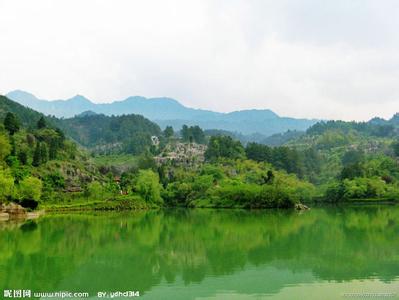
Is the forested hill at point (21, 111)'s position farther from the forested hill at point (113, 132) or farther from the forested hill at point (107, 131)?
the forested hill at point (113, 132)

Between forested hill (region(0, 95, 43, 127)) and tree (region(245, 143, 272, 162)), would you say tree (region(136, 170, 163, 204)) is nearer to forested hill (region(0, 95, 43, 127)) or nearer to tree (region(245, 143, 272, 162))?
tree (region(245, 143, 272, 162))

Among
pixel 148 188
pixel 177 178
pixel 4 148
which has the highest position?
pixel 4 148

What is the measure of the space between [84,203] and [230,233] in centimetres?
3630

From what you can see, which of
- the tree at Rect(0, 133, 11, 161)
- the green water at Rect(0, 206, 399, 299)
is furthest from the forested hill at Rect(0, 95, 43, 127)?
the green water at Rect(0, 206, 399, 299)

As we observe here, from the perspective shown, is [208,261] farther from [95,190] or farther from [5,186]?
[95,190]

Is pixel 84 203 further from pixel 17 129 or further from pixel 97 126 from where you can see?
pixel 97 126

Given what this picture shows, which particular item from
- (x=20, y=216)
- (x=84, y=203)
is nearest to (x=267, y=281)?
(x=20, y=216)

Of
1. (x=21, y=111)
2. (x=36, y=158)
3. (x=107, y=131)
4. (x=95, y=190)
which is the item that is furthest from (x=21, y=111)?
(x=95, y=190)

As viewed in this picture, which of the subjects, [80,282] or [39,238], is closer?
[80,282]

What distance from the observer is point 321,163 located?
127938 mm

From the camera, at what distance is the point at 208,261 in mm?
24469

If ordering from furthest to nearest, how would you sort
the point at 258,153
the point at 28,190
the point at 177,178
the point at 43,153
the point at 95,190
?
the point at 258,153 < the point at 177,178 < the point at 43,153 < the point at 95,190 < the point at 28,190

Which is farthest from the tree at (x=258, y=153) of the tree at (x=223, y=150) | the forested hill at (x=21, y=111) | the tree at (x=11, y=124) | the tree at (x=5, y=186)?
the tree at (x=5, y=186)

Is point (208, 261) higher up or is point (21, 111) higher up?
point (21, 111)
